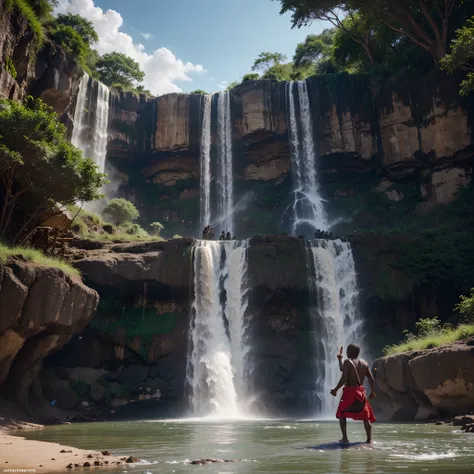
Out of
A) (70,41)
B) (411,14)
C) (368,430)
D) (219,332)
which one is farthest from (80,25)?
(368,430)

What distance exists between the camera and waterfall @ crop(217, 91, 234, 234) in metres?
42.2

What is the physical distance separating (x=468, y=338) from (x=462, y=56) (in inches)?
625

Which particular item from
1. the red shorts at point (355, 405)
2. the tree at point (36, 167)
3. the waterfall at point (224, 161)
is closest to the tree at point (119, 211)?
the waterfall at point (224, 161)

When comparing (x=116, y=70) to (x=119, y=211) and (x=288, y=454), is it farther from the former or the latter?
(x=288, y=454)

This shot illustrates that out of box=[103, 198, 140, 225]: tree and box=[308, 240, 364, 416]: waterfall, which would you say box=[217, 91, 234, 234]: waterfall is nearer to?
box=[103, 198, 140, 225]: tree

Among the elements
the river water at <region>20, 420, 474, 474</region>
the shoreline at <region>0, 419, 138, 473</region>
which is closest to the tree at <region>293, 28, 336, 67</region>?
the river water at <region>20, 420, 474, 474</region>

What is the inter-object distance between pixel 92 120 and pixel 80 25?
354 inches

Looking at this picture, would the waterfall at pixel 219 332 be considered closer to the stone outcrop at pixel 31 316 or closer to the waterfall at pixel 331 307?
the waterfall at pixel 331 307

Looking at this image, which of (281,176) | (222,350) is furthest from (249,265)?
(281,176)

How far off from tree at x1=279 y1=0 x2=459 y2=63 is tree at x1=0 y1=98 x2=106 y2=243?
77.0 feet

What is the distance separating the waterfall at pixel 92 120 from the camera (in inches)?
1571

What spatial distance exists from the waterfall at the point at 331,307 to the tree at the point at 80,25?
28485 mm

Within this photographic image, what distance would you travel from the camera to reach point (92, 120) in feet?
135

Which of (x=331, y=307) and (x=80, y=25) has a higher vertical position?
(x=80, y=25)
